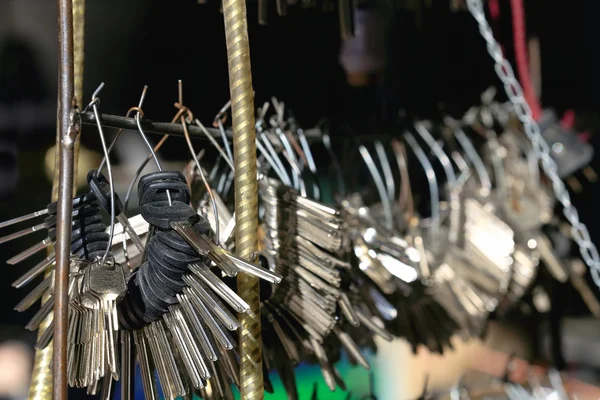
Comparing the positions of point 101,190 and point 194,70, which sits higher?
point 194,70

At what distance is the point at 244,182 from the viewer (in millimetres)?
534

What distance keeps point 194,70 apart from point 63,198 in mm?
305

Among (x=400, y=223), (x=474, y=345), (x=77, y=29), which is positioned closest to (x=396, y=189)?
(x=400, y=223)

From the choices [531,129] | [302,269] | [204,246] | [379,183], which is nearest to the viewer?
[204,246]

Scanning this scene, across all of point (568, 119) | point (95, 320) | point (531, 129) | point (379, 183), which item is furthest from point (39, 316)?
point (568, 119)

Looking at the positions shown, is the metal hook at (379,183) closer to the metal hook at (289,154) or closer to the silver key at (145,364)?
→ the metal hook at (289,154)

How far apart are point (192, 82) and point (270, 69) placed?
11 centimetres

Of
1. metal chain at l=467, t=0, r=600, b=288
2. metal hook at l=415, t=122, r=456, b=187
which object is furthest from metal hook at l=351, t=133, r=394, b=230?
metal chain at l=467, t=0, r=600, b=288

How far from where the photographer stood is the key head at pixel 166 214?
479 mm

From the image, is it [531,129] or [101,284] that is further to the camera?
[531,129]

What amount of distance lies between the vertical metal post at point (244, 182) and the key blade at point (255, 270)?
0.06m

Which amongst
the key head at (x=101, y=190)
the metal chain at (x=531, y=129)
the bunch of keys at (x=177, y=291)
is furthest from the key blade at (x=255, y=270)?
the metal chain at (x=531, y=129)

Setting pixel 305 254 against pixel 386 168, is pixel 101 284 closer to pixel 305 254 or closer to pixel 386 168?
pixel 305 254

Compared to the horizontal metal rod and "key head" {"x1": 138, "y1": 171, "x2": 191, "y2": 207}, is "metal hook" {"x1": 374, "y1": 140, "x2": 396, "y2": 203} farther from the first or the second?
"key head" {"x1": 138, "y1": 171, "x2": 191, "y2": 207}
